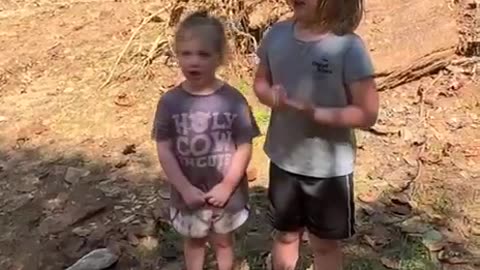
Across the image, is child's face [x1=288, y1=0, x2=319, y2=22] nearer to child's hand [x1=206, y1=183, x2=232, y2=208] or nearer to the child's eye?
the child's eye

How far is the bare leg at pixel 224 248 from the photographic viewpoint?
3.07 meters

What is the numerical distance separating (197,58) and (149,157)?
169 centimetres

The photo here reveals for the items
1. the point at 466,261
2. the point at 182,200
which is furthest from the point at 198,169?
the point at 466,261

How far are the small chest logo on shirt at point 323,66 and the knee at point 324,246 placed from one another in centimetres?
64

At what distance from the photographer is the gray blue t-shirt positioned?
8.69 feet

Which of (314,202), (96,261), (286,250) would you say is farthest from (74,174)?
(314,202)

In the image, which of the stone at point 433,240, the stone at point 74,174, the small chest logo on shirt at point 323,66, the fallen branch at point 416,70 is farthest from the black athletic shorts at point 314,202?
the fallen branch at point 416,70

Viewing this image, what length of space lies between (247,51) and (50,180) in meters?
1.35

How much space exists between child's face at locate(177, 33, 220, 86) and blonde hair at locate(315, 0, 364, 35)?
1.12ft

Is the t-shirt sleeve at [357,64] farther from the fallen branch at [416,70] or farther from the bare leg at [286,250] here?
the fallen branch at [416,70]

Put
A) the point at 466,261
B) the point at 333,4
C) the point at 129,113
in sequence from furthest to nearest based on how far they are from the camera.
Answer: the point at 129,113 → the point at 466,261 → the point at 333,4

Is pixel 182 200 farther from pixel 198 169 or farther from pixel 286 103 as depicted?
pixel 286 103

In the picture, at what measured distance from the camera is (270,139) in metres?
2.89

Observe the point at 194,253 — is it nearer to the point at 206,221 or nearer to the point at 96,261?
the point at 206,221
